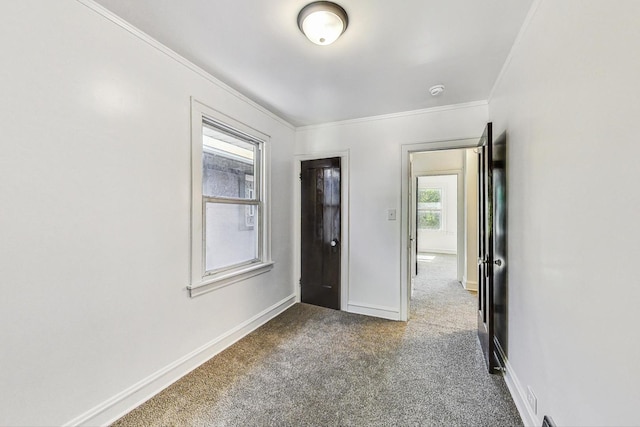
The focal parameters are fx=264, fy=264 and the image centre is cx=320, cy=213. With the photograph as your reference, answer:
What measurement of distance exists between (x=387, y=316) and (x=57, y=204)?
3.14 meters

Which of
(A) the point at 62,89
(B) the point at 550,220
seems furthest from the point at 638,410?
(A) the point at 62,89

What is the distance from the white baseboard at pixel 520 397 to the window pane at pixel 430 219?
662 cm

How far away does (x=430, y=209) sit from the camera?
8344mm

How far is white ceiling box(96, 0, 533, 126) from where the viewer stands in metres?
1.56

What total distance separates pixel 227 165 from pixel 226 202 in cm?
39

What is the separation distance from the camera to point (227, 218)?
8.70 ft

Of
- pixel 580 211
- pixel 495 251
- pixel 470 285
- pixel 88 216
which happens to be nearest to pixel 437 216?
pixel 470 285

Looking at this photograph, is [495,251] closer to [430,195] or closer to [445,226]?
[445,226]

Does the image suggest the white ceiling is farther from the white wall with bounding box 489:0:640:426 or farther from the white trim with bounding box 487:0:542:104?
the white wall with bounding box 489:0:640:426

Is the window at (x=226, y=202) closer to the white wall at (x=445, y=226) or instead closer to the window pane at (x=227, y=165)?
the window pane at (x=227, y=165)

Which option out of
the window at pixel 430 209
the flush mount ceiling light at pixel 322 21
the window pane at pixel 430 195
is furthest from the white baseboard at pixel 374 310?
the window pane at pixel 430 195

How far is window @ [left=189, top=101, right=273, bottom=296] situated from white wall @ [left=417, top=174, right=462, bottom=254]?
6.32 meters

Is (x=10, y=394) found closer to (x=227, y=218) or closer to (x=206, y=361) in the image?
(x=206, y=361)

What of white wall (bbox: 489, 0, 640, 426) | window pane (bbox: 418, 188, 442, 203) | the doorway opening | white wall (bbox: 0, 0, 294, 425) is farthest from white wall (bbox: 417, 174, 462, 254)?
white wall (bbox: 0, 0, 294, 425)
